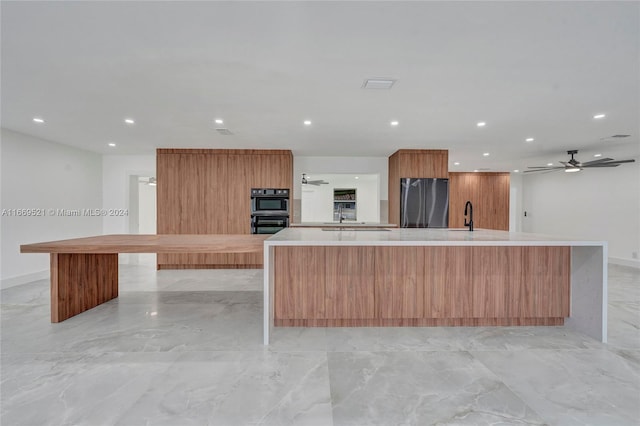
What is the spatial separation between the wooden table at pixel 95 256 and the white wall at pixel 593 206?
668 centimetres

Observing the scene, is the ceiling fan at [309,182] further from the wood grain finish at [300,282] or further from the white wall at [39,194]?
the white wall at [39,194]

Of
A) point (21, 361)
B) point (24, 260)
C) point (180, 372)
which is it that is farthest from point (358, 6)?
point (24, 260)

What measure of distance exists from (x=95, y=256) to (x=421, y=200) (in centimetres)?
518

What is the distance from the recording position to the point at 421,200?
5707 mm

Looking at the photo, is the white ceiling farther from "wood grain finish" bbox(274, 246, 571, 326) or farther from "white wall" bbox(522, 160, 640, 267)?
"white wall" bbox(522, 160, 640, 267)

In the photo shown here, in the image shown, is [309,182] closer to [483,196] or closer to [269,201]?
[269,201]

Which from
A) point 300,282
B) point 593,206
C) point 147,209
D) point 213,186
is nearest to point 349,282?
point 300,282

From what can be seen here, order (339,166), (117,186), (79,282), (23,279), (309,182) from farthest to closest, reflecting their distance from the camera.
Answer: (309,182)
(339,166)
(117,186)
(23,279)
(79,282)

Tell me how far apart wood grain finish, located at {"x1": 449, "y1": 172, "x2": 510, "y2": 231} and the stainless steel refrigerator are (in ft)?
11.0

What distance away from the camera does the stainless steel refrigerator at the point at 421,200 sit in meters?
5.68

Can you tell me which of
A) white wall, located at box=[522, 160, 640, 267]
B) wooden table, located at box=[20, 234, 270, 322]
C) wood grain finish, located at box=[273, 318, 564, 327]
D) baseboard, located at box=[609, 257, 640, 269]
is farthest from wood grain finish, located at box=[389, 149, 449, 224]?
baseboard, located at box=[609, 257, 640, 269]

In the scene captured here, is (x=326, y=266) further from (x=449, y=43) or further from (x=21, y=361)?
(x=21, y=361)

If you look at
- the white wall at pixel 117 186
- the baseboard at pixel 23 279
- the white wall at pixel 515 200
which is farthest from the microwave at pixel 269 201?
the white wall at pixel 515 200

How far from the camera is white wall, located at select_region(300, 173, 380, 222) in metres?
7.00
